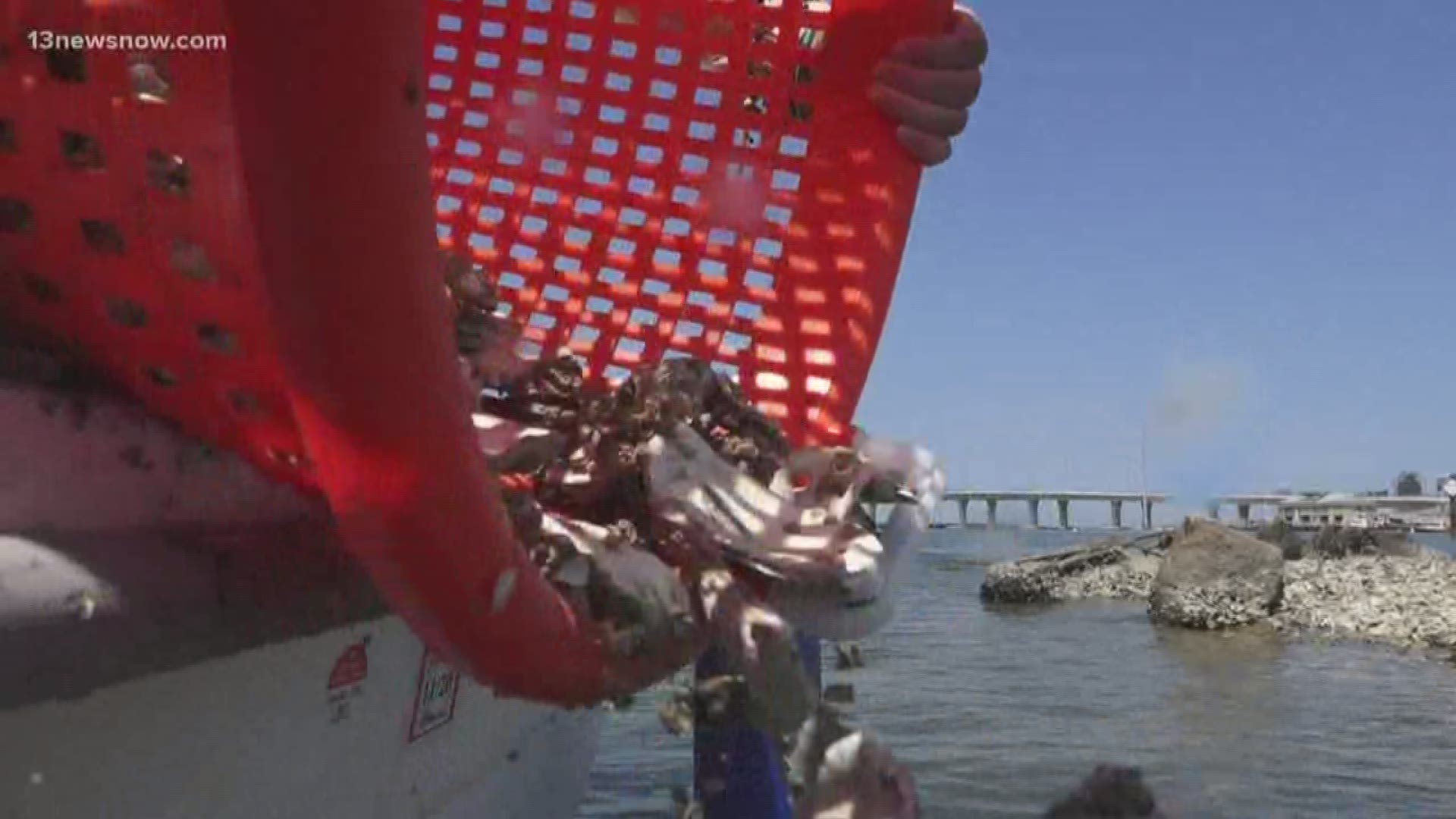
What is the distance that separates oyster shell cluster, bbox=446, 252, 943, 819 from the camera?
155 centimetres

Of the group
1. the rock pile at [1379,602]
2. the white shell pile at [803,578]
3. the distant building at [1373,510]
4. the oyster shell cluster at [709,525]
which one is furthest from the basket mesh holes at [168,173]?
the distant building at [1373,510]

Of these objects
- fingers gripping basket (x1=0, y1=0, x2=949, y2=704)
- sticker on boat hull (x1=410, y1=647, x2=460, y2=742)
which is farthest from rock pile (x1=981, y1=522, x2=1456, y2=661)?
fingers gripping basket (x1=0, y1=0, x2=949, y2=704)

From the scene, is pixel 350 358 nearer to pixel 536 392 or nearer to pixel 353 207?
pixel 353 207

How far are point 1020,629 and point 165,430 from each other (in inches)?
625

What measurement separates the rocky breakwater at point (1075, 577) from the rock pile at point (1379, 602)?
307 cm

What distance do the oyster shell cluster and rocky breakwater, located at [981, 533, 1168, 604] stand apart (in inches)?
729

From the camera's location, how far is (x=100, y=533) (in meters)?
1.37

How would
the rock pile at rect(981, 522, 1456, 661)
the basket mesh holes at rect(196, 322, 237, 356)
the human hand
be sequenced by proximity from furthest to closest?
the rock pile at rect(981, 522, 1456, 661) → the human hand → the basket mesh holes at rect(196, 322, 237, 356)

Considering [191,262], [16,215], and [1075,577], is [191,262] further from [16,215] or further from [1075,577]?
[1075,577]

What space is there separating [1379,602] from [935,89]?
1431 cm

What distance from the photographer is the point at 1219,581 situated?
51.9ft

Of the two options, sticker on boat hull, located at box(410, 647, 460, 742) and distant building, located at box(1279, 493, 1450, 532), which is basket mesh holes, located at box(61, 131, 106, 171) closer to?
sticker on boat hull, located at box(410, 647, 460, 742)

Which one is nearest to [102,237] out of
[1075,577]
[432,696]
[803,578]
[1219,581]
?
[803,578]

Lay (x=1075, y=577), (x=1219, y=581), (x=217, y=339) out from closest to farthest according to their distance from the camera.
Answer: (x=217, y=339), (x=1219, y=581), (x=1075, y=577)
